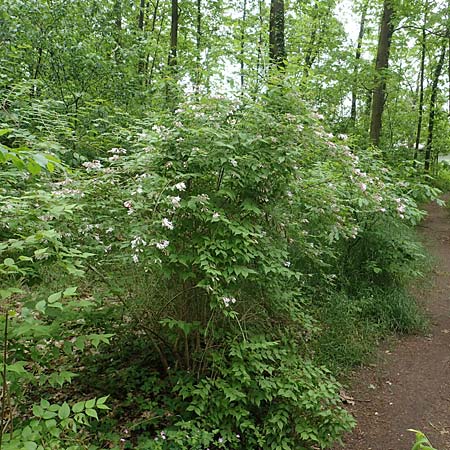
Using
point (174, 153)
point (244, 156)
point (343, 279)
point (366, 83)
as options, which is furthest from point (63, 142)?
point (366, 83)

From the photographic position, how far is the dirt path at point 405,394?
3600mm

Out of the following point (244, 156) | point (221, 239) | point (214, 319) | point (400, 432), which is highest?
point (244, 156)

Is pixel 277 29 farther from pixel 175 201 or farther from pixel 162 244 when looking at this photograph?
pixel 162 244

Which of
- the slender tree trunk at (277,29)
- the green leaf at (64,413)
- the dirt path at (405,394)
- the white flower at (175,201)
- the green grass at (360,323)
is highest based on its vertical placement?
the slender tree trunk at (277,29)

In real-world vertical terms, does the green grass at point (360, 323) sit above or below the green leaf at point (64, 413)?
below

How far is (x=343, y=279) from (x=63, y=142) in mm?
4082

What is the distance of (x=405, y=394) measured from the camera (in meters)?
4.19

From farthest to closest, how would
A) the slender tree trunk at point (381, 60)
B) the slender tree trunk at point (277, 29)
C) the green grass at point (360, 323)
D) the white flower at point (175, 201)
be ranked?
the slender tree trunk at point (381, 60)
the slender tree trunk at point (277, 29)
the green grass at point (360, 323)
the white flower at point (175, 201)

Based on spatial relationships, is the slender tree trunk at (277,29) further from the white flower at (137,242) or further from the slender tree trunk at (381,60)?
the white flower at (137,242)

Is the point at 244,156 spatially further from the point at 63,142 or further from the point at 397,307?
the point at 397,307

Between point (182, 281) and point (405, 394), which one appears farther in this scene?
point (405, 394)

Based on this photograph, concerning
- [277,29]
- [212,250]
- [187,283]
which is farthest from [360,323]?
[277,29]

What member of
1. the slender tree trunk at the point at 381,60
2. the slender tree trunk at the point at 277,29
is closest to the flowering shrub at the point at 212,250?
the slender tree trunk at the point at 277,29

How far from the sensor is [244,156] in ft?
9.77
